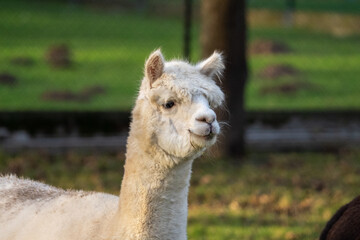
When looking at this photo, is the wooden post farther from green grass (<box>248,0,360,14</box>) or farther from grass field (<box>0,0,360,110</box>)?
green grass (<box>248,0,360,14</box>)

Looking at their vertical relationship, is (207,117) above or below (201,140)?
above

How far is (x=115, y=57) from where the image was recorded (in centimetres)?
1410

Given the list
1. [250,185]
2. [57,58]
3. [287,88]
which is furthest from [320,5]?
[250,185]

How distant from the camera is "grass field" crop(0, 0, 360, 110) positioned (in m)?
12.6

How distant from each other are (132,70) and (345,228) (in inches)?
368

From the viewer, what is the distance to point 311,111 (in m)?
11.1

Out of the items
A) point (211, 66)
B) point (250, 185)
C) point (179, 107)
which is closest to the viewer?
point (179, 107)

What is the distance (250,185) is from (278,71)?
6.41 metres

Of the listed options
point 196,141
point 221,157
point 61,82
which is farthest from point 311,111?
point 196,141

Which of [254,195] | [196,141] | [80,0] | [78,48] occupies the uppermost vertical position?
[80,0]

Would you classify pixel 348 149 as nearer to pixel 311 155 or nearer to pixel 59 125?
pixel 311 155

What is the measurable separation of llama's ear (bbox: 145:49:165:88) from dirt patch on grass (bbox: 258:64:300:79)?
419 inches

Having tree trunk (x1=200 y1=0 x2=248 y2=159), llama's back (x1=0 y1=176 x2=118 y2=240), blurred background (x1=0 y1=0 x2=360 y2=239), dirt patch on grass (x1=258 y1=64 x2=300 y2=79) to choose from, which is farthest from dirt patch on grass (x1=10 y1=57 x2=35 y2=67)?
llama's back (x1=0 y1=176 x2=118 y2=240)

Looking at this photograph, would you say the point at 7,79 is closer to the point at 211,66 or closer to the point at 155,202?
the point at 211,66
